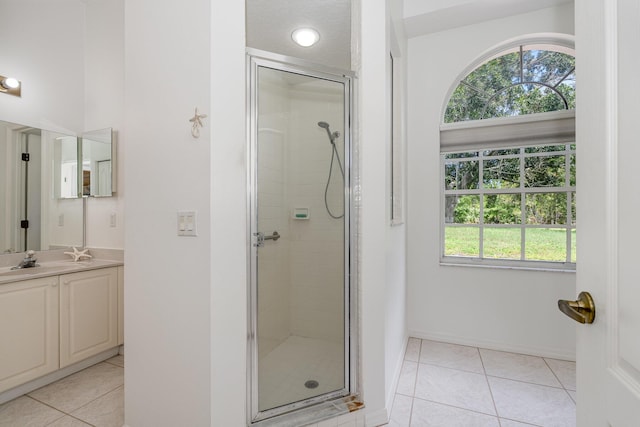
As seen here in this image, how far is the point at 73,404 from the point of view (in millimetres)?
1947

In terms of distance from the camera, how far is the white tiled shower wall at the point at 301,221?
1749 millimetres

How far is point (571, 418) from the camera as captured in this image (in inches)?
70.4

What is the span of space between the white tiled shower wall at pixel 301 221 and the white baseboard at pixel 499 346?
1.57m

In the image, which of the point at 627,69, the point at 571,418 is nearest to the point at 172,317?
the point at 627,69

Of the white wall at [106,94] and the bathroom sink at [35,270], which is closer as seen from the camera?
the bathroom sink at [35,270]

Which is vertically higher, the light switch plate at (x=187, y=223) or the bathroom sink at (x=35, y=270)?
the light switch plate at (x=187, y=223)

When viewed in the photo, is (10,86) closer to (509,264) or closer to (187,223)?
(187,223)

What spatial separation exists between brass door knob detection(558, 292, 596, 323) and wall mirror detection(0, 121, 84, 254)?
3419mm

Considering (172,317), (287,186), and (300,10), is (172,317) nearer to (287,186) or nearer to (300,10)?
(287,186)

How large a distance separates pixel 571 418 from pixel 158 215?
2.70 metres

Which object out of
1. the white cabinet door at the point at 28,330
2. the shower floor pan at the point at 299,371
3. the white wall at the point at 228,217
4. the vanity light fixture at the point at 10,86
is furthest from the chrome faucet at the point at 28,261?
the shower floor pan at the point at 299,371

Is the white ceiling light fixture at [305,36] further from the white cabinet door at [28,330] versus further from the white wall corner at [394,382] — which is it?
the white cabinet door at [28,330]

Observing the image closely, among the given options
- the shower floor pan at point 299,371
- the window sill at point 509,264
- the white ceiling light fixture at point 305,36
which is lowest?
the shower floor pan at point 299,371

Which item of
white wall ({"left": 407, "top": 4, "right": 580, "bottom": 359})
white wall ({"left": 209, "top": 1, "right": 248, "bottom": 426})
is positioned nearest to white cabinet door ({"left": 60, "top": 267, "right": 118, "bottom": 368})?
white wall ({"left": 209, "top": 1, "right": 248, "bottom": 426})
